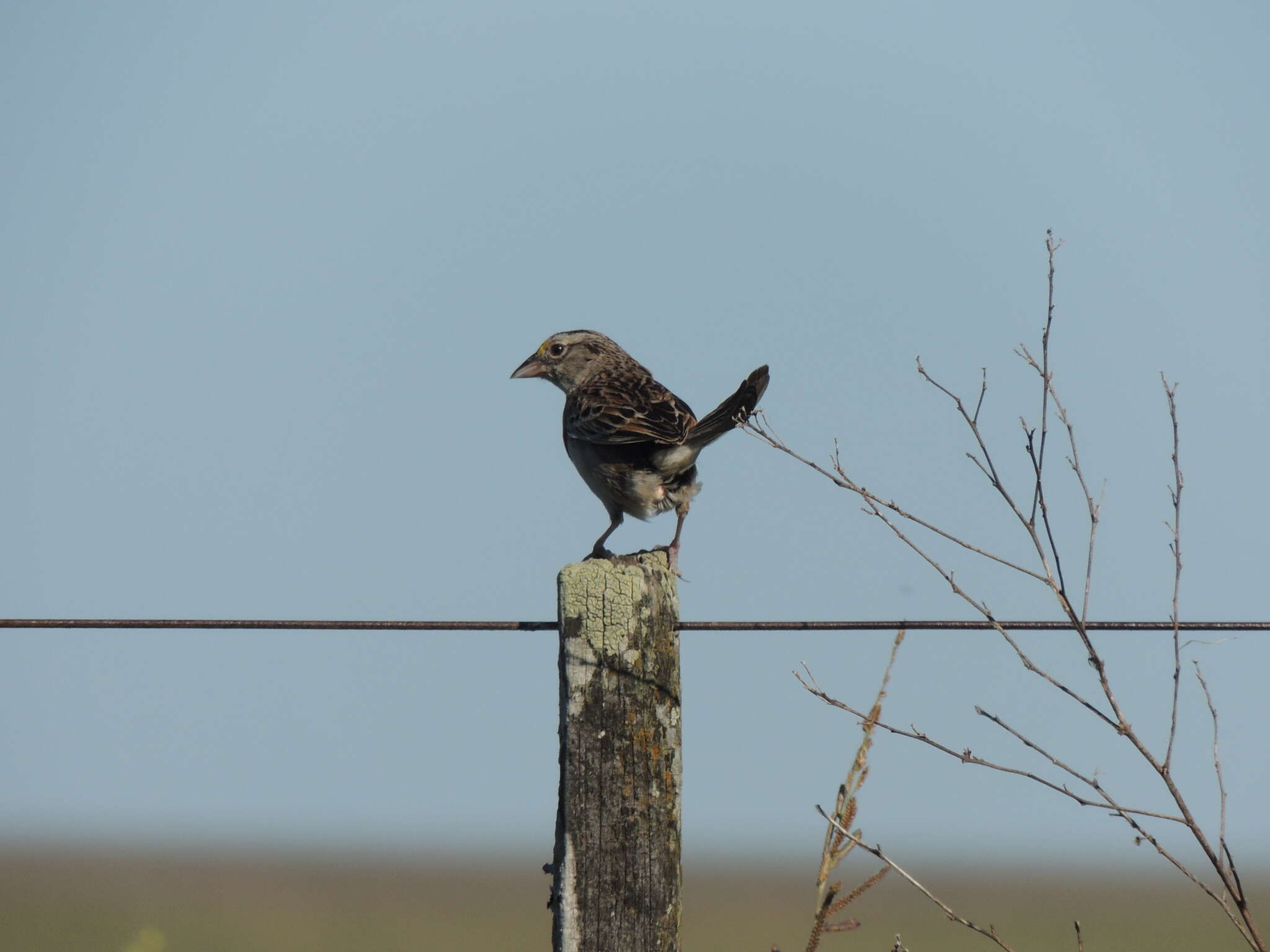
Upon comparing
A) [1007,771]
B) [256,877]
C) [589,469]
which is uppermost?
[256,877]

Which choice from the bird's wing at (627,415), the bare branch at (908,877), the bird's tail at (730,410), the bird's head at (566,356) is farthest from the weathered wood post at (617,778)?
the bird's head at (566,356)

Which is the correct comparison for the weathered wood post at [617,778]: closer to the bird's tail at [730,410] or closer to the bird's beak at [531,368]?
the bird's tail at [730,410]

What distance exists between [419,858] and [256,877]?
31.7 meters

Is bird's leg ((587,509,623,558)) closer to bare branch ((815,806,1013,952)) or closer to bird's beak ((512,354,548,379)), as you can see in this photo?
bird's beak ((512,354,548,379))

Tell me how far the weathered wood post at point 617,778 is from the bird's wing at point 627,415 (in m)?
3.28

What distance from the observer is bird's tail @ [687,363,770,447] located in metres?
6.09

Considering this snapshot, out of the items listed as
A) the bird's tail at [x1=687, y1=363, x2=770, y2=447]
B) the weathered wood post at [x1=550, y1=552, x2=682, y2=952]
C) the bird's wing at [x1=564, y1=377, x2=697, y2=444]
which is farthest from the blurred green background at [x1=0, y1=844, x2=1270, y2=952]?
the weathered wood post at [x1=550, y1=552, x2=682, y2=952]

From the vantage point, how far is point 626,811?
137 inches

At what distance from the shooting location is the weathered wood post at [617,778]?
3.44 m

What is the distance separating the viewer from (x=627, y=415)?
704 centimetres

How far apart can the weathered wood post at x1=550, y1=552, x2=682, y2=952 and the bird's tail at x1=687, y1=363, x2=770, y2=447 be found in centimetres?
220

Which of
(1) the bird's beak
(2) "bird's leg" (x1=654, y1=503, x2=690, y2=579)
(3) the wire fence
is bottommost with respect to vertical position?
(3) the wire fence

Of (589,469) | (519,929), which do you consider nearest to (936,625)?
(589,469)

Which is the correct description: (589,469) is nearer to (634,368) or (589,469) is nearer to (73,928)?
(634,368)
